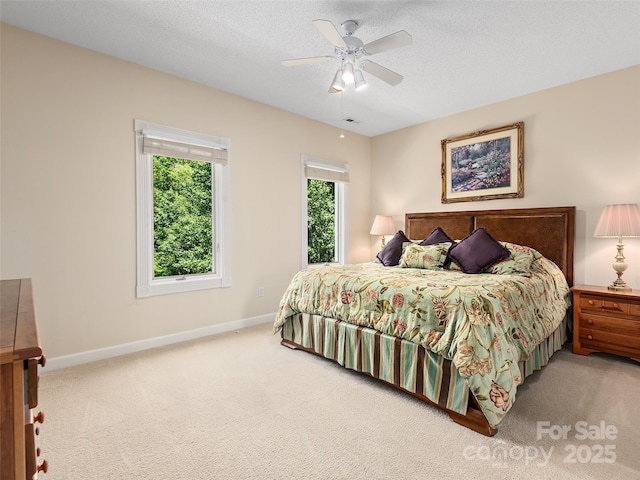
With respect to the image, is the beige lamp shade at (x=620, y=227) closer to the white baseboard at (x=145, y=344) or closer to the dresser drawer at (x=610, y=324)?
the dresser drawer at (x=610, y=324)

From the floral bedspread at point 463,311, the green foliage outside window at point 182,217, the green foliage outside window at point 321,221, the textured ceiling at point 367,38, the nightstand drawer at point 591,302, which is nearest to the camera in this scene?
the floral bedspread at point 463,311

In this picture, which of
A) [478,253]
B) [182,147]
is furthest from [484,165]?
[182,147]

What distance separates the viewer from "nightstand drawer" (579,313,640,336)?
9.41ft

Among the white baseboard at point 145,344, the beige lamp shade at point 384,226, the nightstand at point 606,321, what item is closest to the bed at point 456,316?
the nightstand at point 606,321

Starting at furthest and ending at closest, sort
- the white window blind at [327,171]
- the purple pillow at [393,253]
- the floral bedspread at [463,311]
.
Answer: the white window blind at [327,171]
the purple pillow at [393,253]
the floral bedspread at [463,311]

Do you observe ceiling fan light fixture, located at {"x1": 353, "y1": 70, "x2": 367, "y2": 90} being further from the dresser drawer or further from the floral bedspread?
the dresser drawer

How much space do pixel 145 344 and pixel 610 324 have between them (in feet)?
14.2

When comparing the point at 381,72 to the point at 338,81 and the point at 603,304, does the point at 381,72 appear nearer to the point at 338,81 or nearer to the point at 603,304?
the point at 338,81

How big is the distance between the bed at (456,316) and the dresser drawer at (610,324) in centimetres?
17

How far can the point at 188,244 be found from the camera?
12.3ft

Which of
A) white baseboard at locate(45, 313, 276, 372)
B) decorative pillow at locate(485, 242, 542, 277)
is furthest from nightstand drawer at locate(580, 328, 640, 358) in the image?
white baseboard at locate(45, 313, 276, 372)

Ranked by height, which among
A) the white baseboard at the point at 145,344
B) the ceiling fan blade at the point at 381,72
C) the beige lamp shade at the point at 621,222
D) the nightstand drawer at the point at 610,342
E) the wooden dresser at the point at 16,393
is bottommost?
the white baseboard at the point at 145,344

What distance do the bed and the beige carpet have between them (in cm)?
18

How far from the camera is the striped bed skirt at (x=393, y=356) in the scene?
6.95ft
